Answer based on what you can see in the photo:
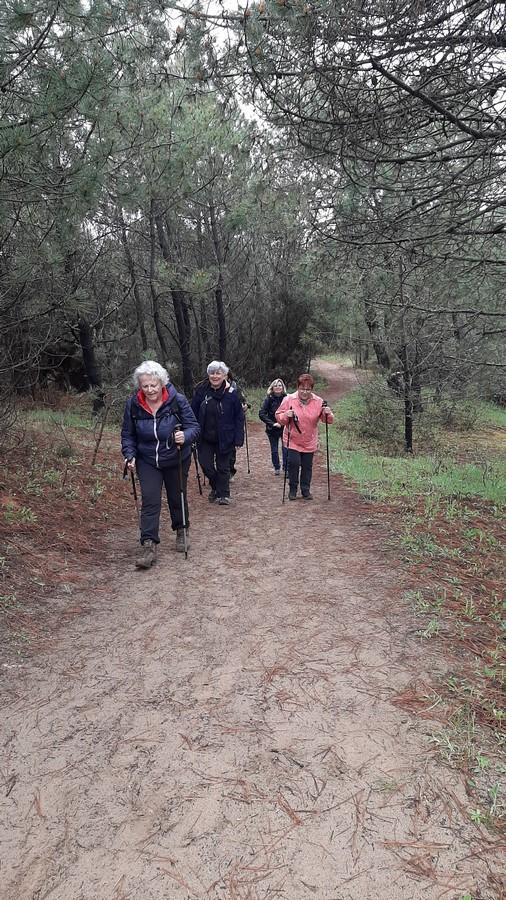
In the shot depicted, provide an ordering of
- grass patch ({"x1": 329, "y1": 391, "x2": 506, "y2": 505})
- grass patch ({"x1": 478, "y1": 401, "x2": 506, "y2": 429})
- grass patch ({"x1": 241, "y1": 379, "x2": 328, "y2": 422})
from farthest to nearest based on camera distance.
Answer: grass patch ({"x1": 241, "y1": 379, "x2": 328, "y2": 422}) < grass patch ({"x1": 478, "y1": 401, "x2": 506, "y2": 429}) < grass patch ({"x1": 329, "y1": 391, "x2": 506, "y2": 505})

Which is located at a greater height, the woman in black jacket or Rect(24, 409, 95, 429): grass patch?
the woman in black jacket

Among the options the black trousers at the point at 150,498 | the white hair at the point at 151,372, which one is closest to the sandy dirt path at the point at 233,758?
the black trousers at the point at 150,498

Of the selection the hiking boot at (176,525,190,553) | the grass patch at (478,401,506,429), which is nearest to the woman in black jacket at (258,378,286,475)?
the hiking boot at (176,525,190,553)

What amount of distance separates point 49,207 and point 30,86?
1171mm

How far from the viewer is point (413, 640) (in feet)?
12.9

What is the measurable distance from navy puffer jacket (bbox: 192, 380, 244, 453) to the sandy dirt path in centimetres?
322

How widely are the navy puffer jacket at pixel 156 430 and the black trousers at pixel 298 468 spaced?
2.65 meters

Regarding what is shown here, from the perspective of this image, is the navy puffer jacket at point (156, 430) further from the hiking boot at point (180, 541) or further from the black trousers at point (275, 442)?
the black trousers at point (275, 442)

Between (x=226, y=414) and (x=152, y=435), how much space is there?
240cm

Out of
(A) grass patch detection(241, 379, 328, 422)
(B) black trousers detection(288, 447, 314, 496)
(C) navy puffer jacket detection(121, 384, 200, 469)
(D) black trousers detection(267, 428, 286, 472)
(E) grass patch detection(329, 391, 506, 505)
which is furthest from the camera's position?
(A) grass patch detection(241, 379, 328, 422)

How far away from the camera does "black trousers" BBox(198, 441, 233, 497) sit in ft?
26.1

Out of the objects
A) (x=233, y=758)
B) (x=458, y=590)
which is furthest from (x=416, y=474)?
(x=233, y=758)

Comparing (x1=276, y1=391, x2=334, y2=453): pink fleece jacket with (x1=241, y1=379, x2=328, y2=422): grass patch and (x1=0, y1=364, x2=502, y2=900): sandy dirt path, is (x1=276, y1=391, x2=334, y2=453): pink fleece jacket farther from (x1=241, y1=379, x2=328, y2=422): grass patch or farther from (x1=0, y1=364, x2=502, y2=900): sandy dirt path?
(x1=241, y1=379, x2=328, y2=422): grass patch

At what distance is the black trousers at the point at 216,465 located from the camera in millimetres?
7969
